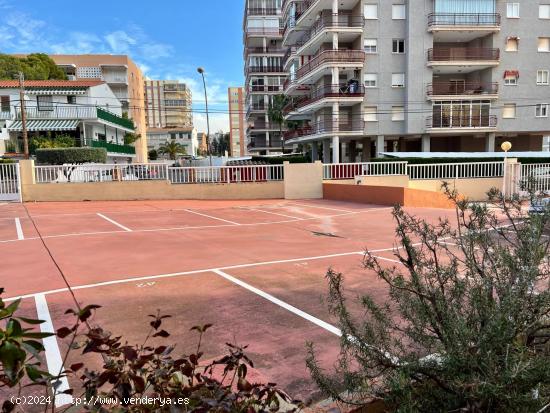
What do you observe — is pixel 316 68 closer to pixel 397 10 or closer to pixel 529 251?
pixel 397 10

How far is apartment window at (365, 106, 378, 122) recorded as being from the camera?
119 ft

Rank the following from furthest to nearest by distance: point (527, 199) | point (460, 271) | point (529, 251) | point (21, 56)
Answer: point (21, 56) → point (527, 199) → point (460, 271) → point (529, 251)

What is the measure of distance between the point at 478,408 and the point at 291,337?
2322 millimetres

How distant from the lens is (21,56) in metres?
60.1

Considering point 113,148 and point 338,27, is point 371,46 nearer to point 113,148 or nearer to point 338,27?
point 338,27

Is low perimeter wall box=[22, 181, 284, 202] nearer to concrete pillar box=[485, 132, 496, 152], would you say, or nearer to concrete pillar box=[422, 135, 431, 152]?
concrete pillar box=[422, 135, 431, 152]

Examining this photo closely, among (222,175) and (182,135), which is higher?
(182,135)

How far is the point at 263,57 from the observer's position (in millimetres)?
63969

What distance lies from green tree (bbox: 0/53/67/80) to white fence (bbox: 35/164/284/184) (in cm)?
3852

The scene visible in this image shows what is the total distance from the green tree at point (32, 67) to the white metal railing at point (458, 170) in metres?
47.6

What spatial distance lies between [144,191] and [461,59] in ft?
96.7


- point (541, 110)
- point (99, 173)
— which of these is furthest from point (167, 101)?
point (99, 173)

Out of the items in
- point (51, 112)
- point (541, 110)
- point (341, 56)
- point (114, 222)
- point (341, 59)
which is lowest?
point (114, 222)

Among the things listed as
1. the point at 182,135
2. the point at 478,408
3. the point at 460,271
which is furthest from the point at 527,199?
the point at 182,135
